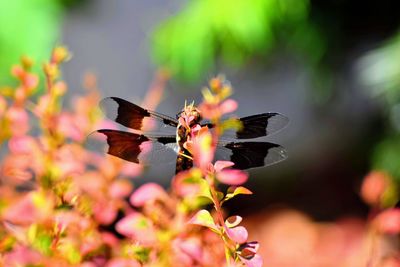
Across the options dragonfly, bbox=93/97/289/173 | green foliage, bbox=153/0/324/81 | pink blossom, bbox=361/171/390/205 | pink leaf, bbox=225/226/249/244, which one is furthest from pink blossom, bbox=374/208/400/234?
green foliage, bbox=153/0/324/81

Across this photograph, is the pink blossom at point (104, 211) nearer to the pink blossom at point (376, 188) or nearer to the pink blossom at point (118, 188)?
the pink blossom at point (118, 188)

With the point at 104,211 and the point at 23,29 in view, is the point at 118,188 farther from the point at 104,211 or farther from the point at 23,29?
the point at 23,29

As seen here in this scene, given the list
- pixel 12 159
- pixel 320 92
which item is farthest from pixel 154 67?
pixel 12 159

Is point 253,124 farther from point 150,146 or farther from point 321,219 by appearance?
point 321,219

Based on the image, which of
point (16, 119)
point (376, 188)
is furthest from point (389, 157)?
point (16, 119)

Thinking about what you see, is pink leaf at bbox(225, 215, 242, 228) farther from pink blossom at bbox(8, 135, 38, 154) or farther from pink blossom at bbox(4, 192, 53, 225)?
pink blossom at bbox(8, 135, 38, 154)

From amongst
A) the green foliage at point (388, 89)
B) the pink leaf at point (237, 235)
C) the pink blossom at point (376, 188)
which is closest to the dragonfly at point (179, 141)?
the pink leaf at point (237, 235)

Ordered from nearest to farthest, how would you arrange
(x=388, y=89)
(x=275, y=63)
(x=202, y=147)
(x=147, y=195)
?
(x=202, y=147) → (x=147, y=195) → (x=388, y=89) → (x=275, y=63)

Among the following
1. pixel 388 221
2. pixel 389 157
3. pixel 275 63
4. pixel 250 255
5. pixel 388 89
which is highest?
pixel 275 63
